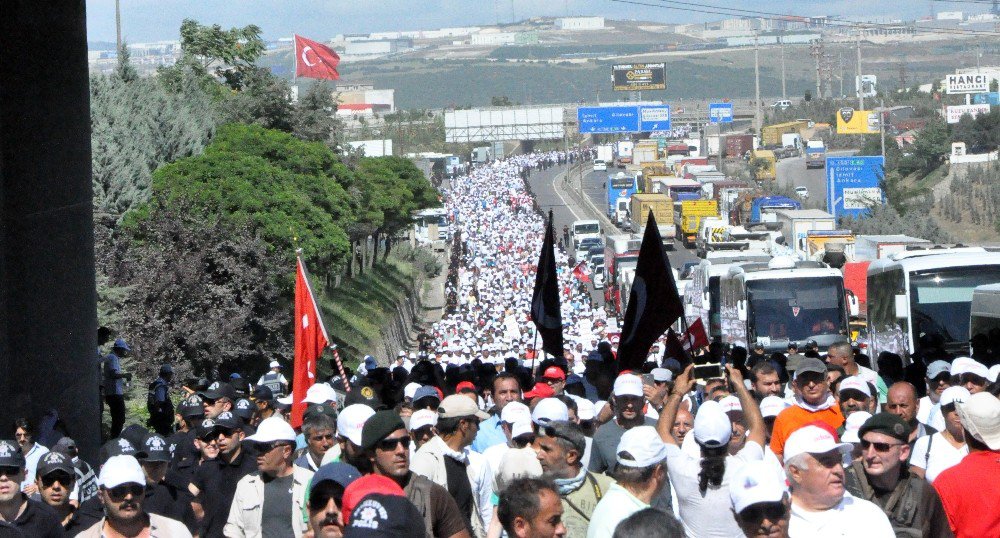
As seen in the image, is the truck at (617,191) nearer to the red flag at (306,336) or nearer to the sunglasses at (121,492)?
the red flag at (306,336)

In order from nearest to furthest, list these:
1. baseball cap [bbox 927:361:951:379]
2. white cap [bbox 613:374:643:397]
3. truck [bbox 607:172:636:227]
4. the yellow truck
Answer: white cap [bbox 613:374:643:397] → baseball cap [bbox 927:361:951:379] → the yellow truck → truck [bbox 607:172:636:227]

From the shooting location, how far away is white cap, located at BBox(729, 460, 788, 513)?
16.9ft

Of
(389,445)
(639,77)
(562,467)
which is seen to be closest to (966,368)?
(562,467)

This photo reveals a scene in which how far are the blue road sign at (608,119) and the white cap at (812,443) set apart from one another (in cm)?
10810

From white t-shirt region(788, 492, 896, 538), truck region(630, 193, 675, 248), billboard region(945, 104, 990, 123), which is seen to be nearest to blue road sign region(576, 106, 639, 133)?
billboard region(945, 104, 990, 123)

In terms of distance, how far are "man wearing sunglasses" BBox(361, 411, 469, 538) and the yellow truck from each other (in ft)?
227

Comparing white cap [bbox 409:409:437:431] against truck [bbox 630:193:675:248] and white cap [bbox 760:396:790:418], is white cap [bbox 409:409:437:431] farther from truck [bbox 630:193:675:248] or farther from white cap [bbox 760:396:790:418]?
truck [bbox 630:193:675:248]

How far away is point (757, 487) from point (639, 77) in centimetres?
18179

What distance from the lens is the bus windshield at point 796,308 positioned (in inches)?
965

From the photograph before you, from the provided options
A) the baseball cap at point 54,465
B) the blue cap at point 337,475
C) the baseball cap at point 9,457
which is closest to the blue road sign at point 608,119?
the baseball cap at point 54,465

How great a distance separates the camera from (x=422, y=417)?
8.22 meters

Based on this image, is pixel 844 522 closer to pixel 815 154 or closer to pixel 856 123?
pixel 815 154

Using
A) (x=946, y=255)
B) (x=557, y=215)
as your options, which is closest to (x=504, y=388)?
(x=946, y=255)

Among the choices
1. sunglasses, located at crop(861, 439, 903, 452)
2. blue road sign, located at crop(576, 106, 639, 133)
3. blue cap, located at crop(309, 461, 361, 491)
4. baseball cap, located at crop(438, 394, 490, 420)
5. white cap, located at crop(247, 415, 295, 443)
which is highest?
blue road sign, located at crop(576, 106, 639, 133)
